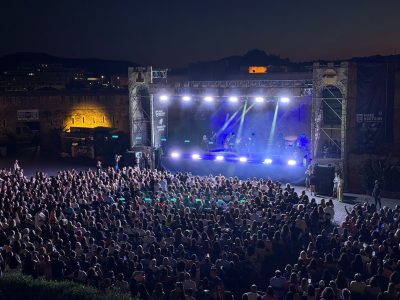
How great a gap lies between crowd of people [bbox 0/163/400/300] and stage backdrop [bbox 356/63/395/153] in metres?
6.78

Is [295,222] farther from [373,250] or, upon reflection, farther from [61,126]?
[61,126]

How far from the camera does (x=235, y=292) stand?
9516 millimetres

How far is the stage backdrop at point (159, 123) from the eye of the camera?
24.4m

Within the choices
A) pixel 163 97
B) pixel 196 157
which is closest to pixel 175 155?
pixel 196 157

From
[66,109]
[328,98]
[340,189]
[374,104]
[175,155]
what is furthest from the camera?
[66,109]

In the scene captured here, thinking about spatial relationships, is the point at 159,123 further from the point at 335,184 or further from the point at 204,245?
the point at 204,245

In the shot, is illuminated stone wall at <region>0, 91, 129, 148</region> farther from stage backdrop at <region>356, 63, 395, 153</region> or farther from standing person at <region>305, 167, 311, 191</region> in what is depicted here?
stage backdrop at <region>356, 63, 395, 153</region>

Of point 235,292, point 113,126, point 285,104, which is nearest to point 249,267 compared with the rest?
point 235,292

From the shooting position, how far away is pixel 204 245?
10.9 meters

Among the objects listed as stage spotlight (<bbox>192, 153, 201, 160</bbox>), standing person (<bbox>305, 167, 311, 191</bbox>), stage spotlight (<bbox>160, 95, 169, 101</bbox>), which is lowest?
standing person (<bbox>305, 167, 311, 191</bbox>)

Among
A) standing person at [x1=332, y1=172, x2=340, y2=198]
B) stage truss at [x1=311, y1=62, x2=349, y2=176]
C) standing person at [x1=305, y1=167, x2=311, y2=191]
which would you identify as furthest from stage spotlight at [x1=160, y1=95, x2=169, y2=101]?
standing person at [x1=332, y1=172, x2=340, y2=198]

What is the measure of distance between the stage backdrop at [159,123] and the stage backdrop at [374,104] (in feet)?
31.1

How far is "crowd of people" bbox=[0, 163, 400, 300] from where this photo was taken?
8.61m

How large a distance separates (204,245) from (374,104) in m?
13.2
